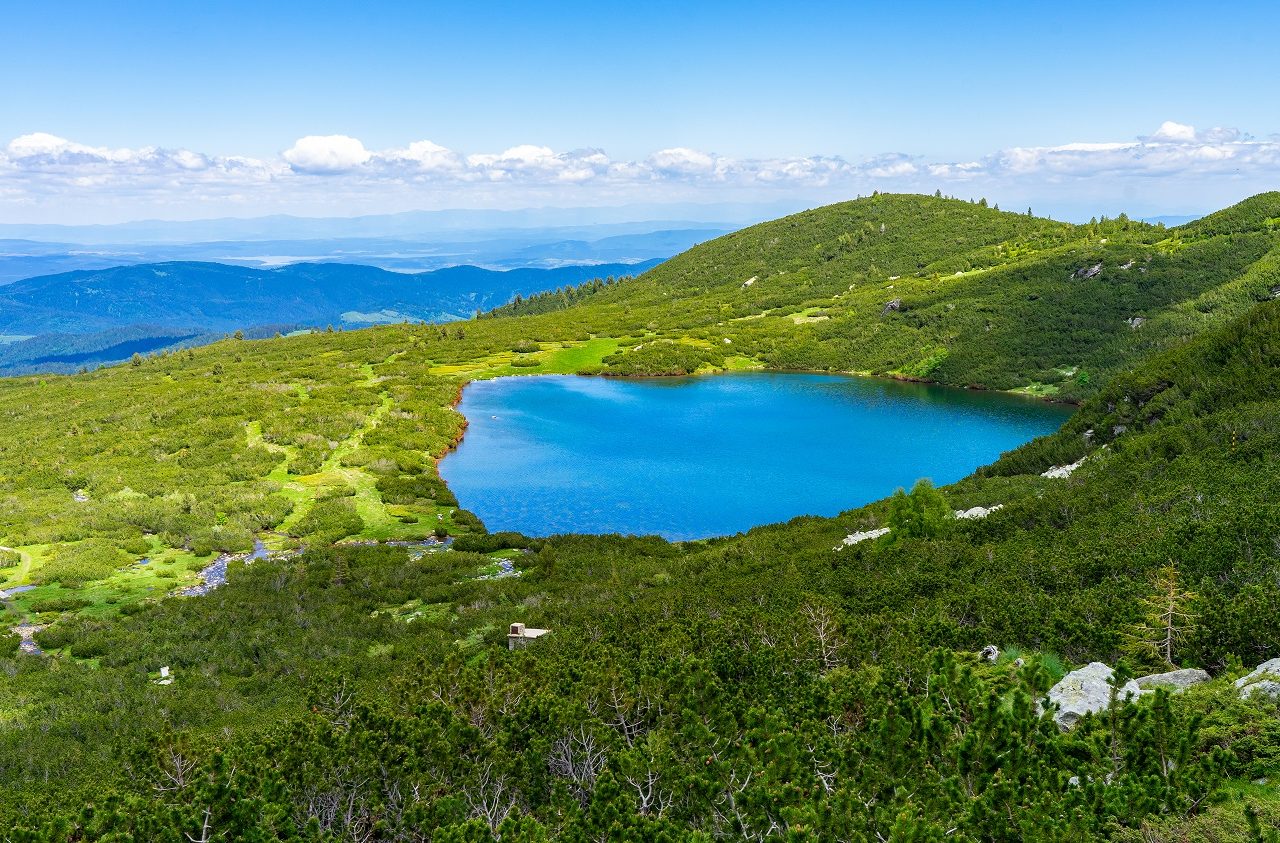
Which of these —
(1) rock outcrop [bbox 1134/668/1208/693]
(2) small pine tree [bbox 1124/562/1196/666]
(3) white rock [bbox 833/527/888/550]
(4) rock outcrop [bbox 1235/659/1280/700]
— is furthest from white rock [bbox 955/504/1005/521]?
(4) rock outcrop [bbox 1235/659/1280/700]

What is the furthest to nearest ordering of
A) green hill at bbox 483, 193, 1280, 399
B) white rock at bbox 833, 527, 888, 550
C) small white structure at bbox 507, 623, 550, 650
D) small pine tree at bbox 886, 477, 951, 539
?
green hill at bbox 483, 193, 1280, 399, white rock at bbox 833, 527, 888, 550, small pine tree at bbox 886, 477, 951, 539, small white structure at bbox 507, 623, 550, 650

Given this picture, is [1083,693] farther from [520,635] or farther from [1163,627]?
[520,635]

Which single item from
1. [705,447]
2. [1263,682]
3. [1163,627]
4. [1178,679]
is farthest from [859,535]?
[705,447]

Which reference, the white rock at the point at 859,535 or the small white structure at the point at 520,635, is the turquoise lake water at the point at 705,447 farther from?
the small white structure at the point at 520,635

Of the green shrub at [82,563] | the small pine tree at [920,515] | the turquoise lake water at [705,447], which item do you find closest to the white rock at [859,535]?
the small pine tree at [920,515]

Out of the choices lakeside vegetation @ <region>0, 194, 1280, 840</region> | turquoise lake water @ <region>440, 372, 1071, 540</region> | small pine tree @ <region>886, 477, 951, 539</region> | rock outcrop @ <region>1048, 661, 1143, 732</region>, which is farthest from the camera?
turquoise lake water @ <region>440, 372, 1071, 540</region>

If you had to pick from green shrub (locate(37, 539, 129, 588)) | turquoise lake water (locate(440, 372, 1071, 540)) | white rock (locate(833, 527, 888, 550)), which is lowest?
turquoise lake water (locate(440, 372, 1071, 540))

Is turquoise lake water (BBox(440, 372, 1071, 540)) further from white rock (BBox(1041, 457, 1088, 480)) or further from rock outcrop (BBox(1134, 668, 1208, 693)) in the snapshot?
rock outcrop (BBox(1134, 668, 1208, 693))
